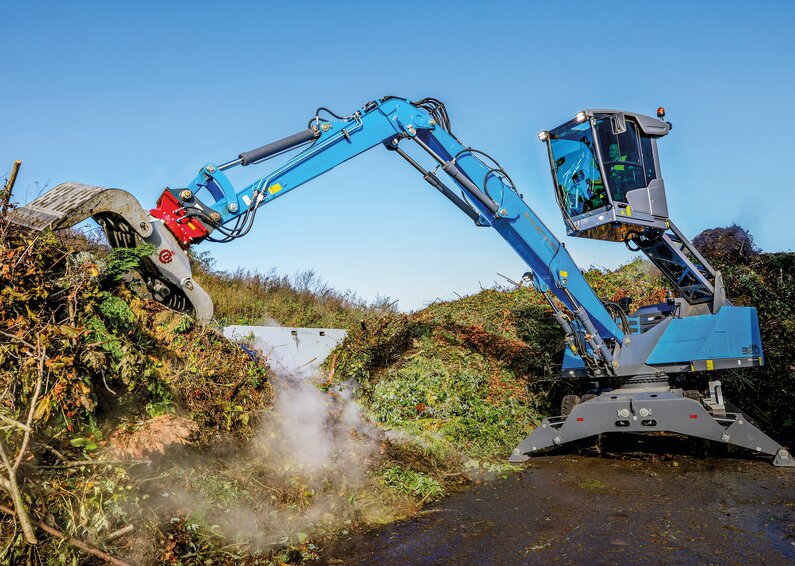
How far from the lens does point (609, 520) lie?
5668mm

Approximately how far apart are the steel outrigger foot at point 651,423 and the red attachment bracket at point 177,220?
15.8 feet

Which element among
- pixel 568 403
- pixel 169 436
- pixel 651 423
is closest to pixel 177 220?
pixel 169 436

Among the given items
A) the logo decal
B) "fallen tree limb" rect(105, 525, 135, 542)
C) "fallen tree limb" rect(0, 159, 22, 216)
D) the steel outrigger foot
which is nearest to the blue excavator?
the steel outrigger foot

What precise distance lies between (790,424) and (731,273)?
2932 mm

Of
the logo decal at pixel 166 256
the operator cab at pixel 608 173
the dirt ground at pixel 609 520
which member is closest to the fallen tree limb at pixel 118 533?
the dirt ground at pixel 609 520

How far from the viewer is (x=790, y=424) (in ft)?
31.4

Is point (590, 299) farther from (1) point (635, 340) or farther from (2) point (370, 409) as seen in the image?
(2) point (370, 409)

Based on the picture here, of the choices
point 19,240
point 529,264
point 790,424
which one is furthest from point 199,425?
point 790,424

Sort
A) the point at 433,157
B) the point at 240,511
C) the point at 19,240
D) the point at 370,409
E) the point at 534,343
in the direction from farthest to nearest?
the point at 534,343 < the point at 370,409 < the point at 433,157 < the point at 240,511 < the point at 19,240

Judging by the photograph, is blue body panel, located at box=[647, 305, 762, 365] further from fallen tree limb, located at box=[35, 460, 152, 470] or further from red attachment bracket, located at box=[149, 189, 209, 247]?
fallen tree limb, located at box=[35, 460, 152, 470]

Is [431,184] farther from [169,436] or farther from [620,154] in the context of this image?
[169,436]

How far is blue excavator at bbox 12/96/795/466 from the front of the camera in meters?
7.02

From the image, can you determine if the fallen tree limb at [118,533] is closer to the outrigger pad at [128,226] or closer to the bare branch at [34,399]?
the bare branch at [34,399]

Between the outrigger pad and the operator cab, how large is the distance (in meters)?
4.62
